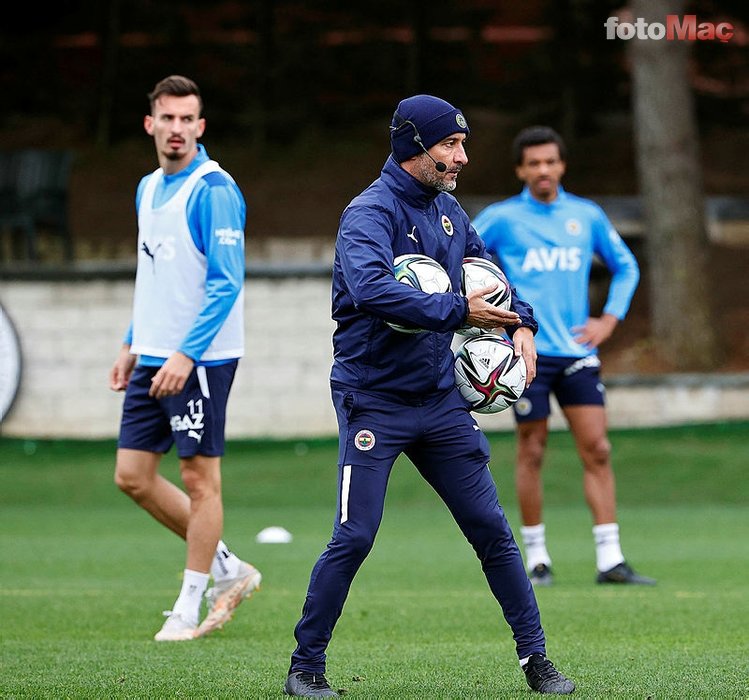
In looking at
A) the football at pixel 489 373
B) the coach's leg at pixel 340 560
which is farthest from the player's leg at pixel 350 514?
the football at pixel 489 373

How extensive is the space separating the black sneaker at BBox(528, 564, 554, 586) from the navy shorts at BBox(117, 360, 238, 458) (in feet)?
8.64

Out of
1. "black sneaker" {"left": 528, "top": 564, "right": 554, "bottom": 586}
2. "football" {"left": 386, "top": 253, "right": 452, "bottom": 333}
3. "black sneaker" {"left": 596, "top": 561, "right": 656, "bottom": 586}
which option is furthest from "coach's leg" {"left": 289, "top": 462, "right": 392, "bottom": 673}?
"black sneaker" {"left": 596, "top": 561, "right": 656, "bottom": 586}

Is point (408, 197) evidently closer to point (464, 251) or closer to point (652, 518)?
point (464, 251)

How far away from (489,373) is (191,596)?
2.26 m

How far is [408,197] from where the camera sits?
596 cm

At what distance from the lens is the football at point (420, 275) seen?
5703mm

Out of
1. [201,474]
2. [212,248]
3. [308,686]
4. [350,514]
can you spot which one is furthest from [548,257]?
A: [308,686]

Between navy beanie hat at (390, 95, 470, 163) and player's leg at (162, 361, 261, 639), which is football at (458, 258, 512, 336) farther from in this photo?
player's leg at (162, 361, 261, 639)

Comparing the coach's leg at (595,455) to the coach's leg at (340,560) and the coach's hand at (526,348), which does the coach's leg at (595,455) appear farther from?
the coach's leg at (340,560)

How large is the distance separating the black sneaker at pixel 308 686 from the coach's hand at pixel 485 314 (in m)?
1.36

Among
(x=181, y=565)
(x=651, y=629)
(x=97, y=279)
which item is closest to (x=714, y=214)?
(x=97, y=279)

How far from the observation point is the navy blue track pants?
5.81 metres

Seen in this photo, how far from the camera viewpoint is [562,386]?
32.0 feet

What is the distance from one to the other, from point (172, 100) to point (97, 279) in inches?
468
